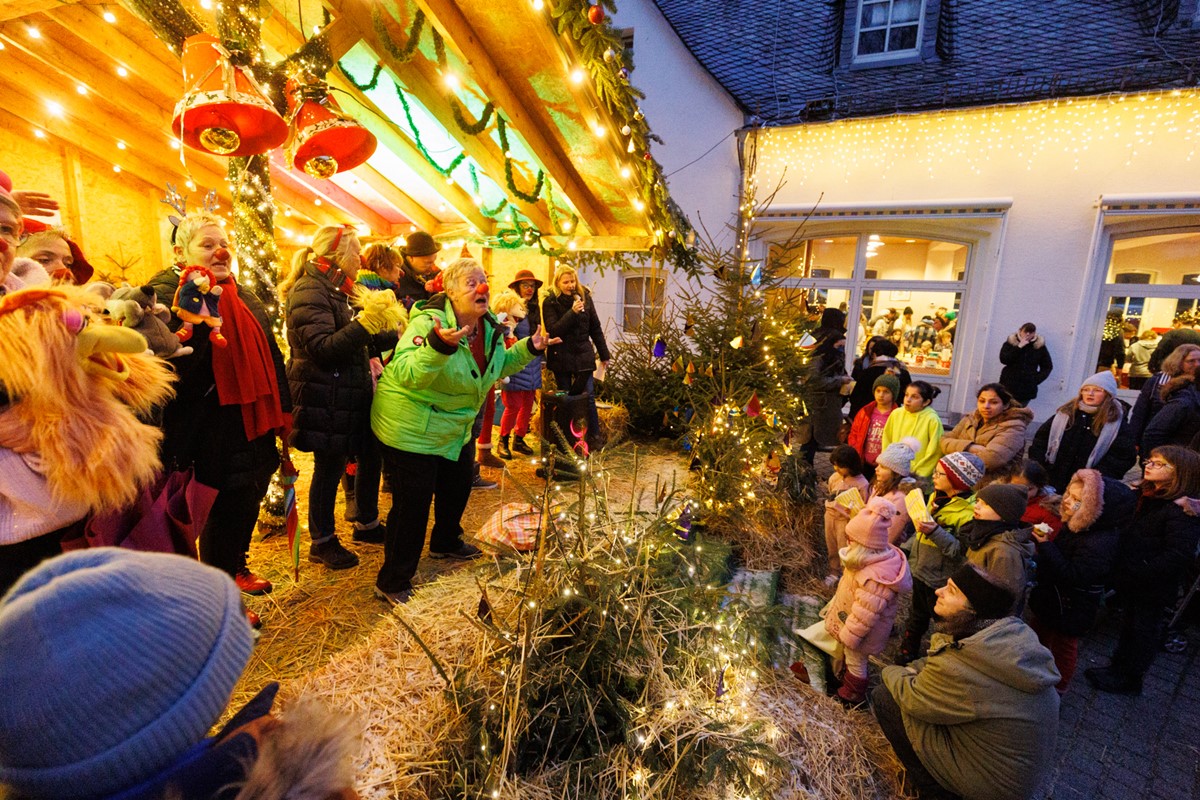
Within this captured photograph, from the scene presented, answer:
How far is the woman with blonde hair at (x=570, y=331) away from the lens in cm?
490

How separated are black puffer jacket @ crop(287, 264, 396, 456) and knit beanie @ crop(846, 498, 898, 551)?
2.83m

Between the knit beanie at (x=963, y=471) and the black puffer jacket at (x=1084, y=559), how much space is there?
1.55 ft

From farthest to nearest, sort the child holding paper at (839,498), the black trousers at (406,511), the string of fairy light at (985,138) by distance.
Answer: the string of fairy light at (985,138) < the child holding paper at (839,498) < the black trousers at (406,511)

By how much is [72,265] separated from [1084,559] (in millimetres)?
5201

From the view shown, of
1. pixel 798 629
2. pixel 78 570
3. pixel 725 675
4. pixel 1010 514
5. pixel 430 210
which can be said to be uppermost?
pixel 430 210

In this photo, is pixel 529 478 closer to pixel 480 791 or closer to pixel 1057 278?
pixel 480 791

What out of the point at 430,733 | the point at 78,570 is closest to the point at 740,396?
the point at 430,733

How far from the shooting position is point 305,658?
2.48 m

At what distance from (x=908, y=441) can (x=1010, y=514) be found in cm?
110

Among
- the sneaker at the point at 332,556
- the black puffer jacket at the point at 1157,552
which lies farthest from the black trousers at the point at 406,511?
the black puffer jacket at the point at 1157,552

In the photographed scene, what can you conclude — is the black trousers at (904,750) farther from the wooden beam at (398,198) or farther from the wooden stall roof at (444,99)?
the wooden beam at (398,198)

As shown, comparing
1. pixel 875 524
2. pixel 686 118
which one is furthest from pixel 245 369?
pixel 686 118

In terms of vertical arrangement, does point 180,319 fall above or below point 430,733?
above

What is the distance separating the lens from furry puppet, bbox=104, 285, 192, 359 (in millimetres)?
1870
